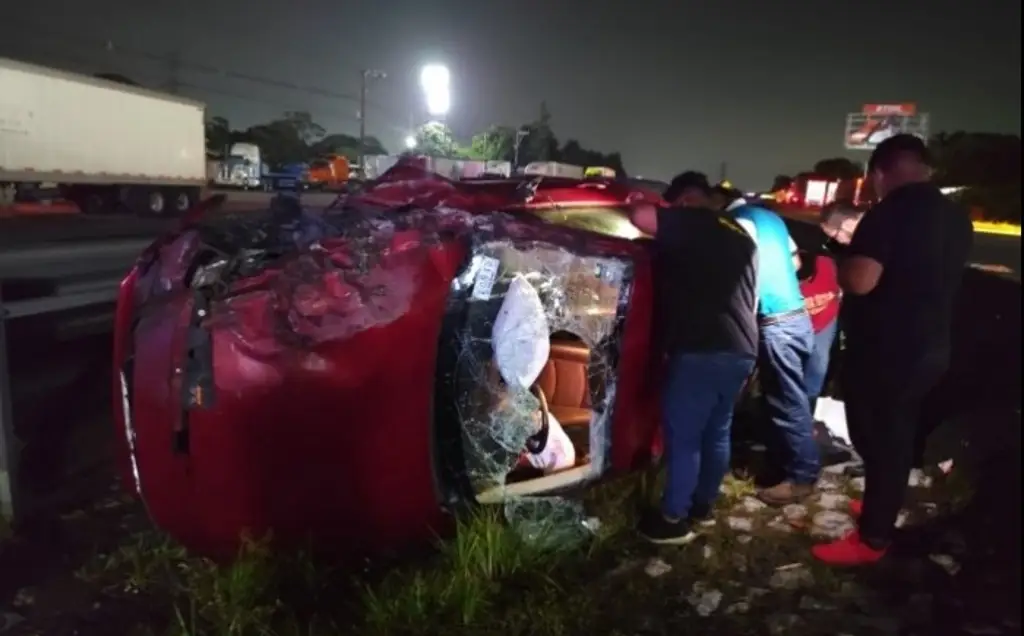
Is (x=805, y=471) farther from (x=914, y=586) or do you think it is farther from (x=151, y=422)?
(x=151, y=422)

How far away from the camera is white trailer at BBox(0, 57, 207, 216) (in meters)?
17.5

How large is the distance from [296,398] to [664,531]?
5.51ft

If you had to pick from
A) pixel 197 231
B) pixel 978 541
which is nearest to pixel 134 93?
pixel 197 231

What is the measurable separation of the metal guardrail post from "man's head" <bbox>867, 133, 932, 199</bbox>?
139 inches

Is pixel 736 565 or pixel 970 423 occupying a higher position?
pixel 970 423

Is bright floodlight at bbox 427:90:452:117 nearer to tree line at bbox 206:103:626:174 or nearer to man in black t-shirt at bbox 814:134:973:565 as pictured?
tree line at bbox 206:103:626:174

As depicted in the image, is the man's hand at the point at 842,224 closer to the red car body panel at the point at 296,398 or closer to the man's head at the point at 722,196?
the man's head at the point at 722,196

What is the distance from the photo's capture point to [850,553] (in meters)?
3.31

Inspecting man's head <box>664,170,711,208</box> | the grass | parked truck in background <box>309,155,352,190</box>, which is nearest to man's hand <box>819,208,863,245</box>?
man's head <box>664,170,711,208</box>

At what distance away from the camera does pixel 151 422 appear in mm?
2791

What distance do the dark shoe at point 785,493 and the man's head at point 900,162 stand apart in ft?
5.02

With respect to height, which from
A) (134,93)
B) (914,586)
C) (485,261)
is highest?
(134,93)

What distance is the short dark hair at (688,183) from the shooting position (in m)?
3.64

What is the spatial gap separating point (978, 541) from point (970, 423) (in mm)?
1406
